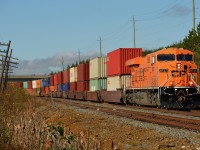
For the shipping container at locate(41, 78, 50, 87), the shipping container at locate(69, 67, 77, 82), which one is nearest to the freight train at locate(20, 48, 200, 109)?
the shipping container at locate(69, 67, 77, 82)

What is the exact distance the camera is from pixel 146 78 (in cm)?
2653

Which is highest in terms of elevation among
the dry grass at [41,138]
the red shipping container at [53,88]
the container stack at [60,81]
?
the container stack at [60,81]

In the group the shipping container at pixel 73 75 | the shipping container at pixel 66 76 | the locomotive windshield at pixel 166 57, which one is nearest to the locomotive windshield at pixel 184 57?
the locomotive windshield at pixel 166 57

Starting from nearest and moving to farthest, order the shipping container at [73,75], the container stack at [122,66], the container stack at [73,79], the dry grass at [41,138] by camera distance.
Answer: the dry grass at [41,138] < the container stack at [122,66] < the container stack at [73,79] < the shipping container at [73,75]

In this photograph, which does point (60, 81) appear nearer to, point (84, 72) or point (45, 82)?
point (45, 82)

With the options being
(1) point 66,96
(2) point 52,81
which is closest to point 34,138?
(1) point 66,96

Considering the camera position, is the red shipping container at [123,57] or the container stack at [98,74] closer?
the red shipping container at [123,57]

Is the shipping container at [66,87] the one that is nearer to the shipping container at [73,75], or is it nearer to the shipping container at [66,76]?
the shipping container at [66,76]

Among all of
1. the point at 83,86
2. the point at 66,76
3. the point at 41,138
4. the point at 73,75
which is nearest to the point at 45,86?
the point at 66,76

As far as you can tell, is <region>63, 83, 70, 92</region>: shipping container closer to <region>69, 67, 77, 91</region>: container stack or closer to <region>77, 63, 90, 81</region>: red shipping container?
<region>69, 67, 77, 91</region>: container stack

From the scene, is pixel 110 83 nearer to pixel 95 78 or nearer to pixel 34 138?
pixel 95 78

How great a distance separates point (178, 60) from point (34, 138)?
17.2m

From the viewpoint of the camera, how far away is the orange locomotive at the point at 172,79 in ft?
77.0

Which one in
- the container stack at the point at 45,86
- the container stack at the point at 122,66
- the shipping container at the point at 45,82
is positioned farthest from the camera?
the shipping container at the point at 45,82
